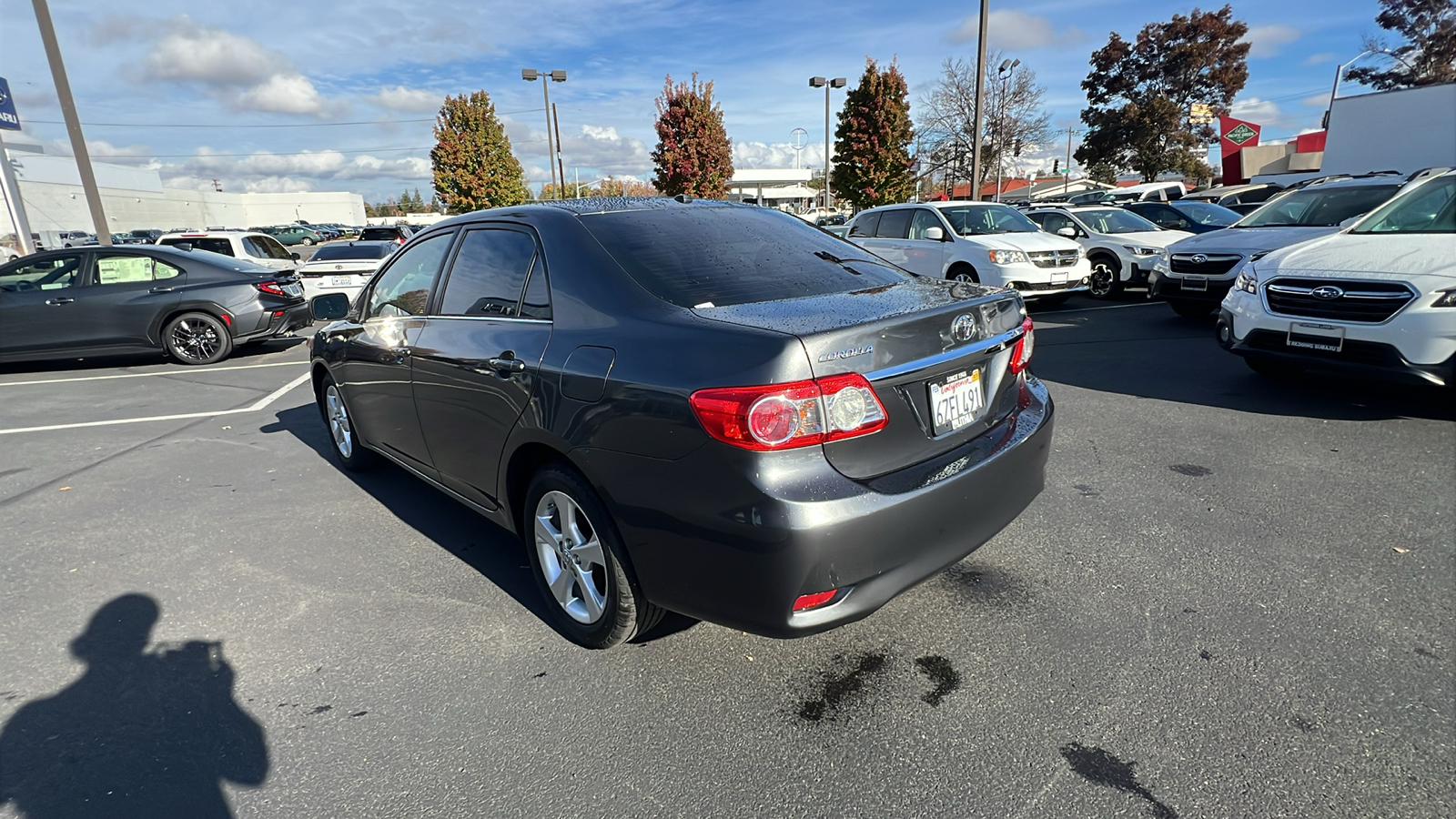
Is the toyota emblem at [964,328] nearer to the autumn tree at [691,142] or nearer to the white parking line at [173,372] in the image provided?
the white parking line at [173,372]

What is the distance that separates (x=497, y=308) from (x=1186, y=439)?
455 cm

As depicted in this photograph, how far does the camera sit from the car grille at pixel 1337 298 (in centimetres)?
496

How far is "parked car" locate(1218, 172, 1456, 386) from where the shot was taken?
4797 millimetres

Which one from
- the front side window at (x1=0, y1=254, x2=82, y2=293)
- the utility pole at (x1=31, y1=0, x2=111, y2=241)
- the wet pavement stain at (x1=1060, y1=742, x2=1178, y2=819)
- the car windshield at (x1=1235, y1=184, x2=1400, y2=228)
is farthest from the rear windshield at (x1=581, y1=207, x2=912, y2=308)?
the utility pole at (x1=31, y1=0, x2=111, y2=241)

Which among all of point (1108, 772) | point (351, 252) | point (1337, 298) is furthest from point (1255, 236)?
point (351, 252)

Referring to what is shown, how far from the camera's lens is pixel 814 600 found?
7.29ft

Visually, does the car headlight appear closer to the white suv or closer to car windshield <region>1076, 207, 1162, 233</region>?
the white suv

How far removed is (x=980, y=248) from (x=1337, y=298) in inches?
230

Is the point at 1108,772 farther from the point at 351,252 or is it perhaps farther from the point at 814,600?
the point at 351,252

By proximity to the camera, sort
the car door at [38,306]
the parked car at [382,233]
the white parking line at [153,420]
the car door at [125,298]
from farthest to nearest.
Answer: the parked car at [382,233]
the car door at [125,298]
the car door at [38,306]
the white parking line at [153,420]

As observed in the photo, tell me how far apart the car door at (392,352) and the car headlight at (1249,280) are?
595cm

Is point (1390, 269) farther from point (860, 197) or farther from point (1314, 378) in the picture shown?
point (860, 197)

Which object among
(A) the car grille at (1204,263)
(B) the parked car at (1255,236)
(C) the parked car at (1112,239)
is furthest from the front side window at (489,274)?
(C) the parked car at (1112,239)

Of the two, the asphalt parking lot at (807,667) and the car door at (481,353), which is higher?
the car door at (481,353)
